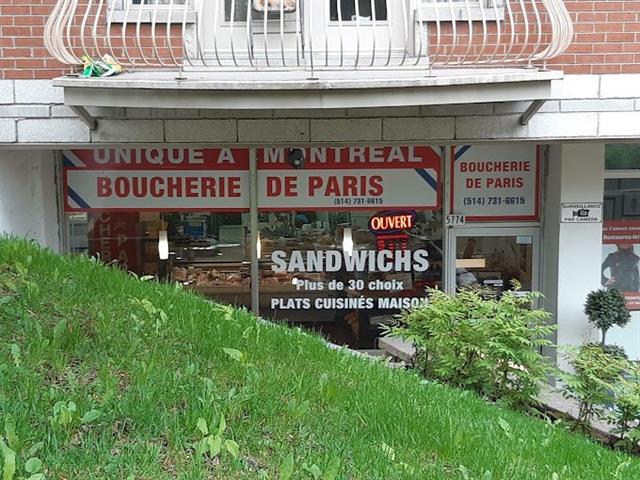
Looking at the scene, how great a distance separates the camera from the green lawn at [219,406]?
2701 millimetres

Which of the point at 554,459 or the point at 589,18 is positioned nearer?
the point at 554,459

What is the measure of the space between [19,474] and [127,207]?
6.25 meters

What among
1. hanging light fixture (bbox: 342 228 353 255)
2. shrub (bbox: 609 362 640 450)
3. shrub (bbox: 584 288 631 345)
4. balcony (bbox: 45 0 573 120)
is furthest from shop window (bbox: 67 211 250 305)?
shrub (bbox: 609 362 640 450)

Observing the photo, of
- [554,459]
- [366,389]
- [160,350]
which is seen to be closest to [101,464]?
[160,350]

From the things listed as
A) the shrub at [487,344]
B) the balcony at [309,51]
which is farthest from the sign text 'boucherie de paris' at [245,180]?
the shrub at [487,344]

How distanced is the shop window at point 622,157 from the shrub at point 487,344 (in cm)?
351

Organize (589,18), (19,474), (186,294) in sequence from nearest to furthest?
(19,474)
(186,294)
(589,18)

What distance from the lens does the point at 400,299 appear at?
28.0 feet

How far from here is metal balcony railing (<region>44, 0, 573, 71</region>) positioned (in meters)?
6.53

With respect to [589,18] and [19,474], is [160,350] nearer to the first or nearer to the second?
[19,474]

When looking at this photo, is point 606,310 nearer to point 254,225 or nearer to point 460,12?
point 460,12

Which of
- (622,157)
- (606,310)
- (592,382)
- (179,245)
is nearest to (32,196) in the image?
(179,245)

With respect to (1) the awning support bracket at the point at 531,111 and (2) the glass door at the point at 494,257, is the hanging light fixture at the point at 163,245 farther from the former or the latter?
(1) the awning support bracket at the point at 531,111

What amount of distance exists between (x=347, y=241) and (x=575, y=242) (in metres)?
2.64
